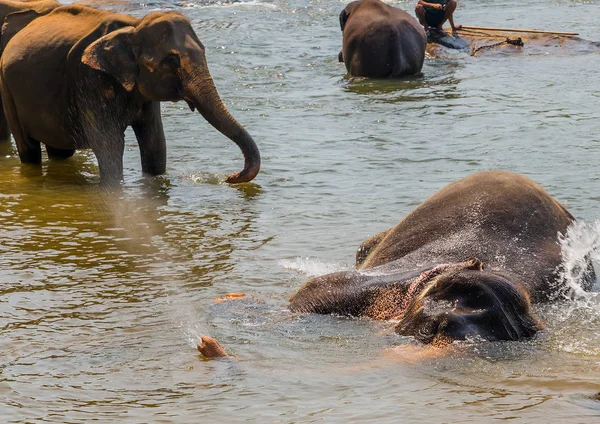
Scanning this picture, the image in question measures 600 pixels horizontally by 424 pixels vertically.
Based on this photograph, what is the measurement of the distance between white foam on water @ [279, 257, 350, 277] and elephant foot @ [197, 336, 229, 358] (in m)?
1.96

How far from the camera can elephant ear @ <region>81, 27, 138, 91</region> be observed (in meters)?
9.70

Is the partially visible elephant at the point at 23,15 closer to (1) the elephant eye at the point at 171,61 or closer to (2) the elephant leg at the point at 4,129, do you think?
(2) the elephant leg at the point at 4,129

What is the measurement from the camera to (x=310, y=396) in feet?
16.1

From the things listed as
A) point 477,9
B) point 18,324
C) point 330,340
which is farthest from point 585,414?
point 477,9

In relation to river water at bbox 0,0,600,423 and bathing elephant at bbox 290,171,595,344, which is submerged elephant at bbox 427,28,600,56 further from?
bathing elephant at bbox 290,171,595,344

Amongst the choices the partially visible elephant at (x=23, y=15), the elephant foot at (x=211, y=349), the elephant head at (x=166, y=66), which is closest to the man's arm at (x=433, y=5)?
the partially visible elephant at (x=23, y=15)

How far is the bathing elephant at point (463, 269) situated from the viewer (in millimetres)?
5379

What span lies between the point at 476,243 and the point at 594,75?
33.1 ft

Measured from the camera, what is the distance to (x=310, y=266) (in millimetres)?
7645

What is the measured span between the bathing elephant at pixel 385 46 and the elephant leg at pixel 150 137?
6304 millimetres

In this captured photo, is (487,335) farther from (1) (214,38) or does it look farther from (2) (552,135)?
(1) (214,38)

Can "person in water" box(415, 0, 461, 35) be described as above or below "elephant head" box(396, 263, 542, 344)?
below

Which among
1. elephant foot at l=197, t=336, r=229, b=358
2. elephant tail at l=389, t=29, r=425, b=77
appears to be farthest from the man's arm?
elephant foot at l=197, t=336, r=229, b=358

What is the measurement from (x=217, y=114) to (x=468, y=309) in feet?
15.6
